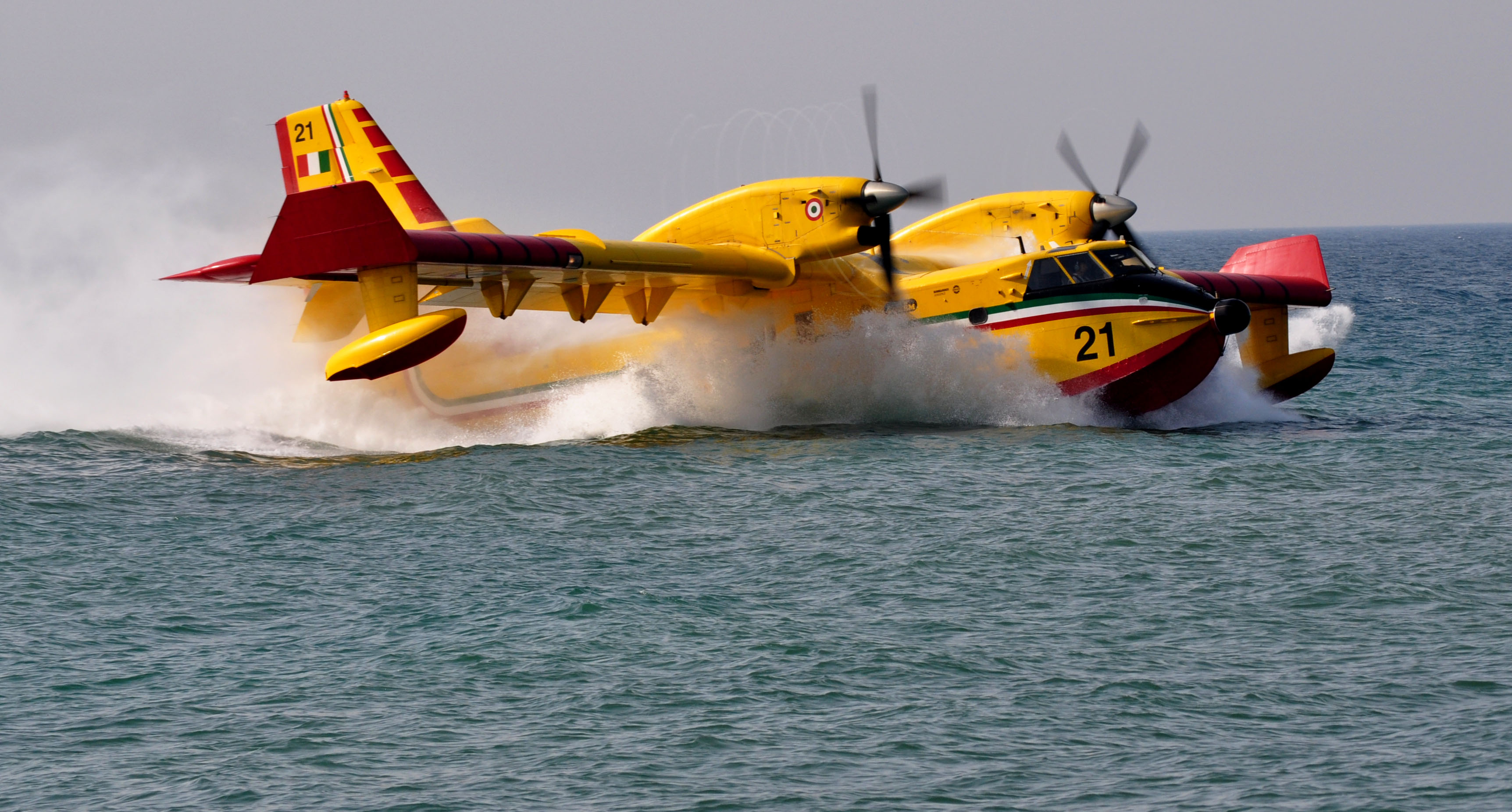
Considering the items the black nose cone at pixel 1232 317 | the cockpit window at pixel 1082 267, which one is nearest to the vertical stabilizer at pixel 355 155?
the cockpit window at pixel 1082 267

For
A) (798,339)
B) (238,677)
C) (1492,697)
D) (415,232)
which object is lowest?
(1492,697)

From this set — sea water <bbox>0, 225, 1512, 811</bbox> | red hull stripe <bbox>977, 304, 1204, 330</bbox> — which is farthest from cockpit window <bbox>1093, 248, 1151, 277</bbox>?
sea water <bbox>0, 225, 1512, 811</bbox>

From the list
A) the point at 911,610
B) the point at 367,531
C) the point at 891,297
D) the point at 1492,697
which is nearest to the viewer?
the point at 1492,697

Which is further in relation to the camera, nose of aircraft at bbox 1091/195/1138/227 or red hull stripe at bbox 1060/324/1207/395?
nose of aircraft at bbox 1091/195/1138/227

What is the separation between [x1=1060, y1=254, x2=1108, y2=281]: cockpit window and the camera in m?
20.7

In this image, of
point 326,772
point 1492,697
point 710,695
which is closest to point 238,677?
point 326,772

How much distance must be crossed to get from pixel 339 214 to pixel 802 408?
834 cm

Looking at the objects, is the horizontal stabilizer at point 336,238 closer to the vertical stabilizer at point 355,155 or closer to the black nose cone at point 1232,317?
the vertical stabilizer at point 355,155

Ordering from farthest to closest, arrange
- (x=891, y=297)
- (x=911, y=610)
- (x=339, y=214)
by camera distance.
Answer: (x=891, y=297) → (x=339, y=214) → (x=911, y=610)

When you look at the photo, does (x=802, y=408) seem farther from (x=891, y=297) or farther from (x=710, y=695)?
(x=710, y=695)

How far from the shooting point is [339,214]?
1764 cm

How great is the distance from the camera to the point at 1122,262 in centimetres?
2075

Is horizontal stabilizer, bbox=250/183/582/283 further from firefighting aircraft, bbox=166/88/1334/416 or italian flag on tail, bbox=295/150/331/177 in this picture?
italian flag on tail, bbox=295/150/331/177

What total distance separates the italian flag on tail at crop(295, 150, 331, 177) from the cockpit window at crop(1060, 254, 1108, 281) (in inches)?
545
